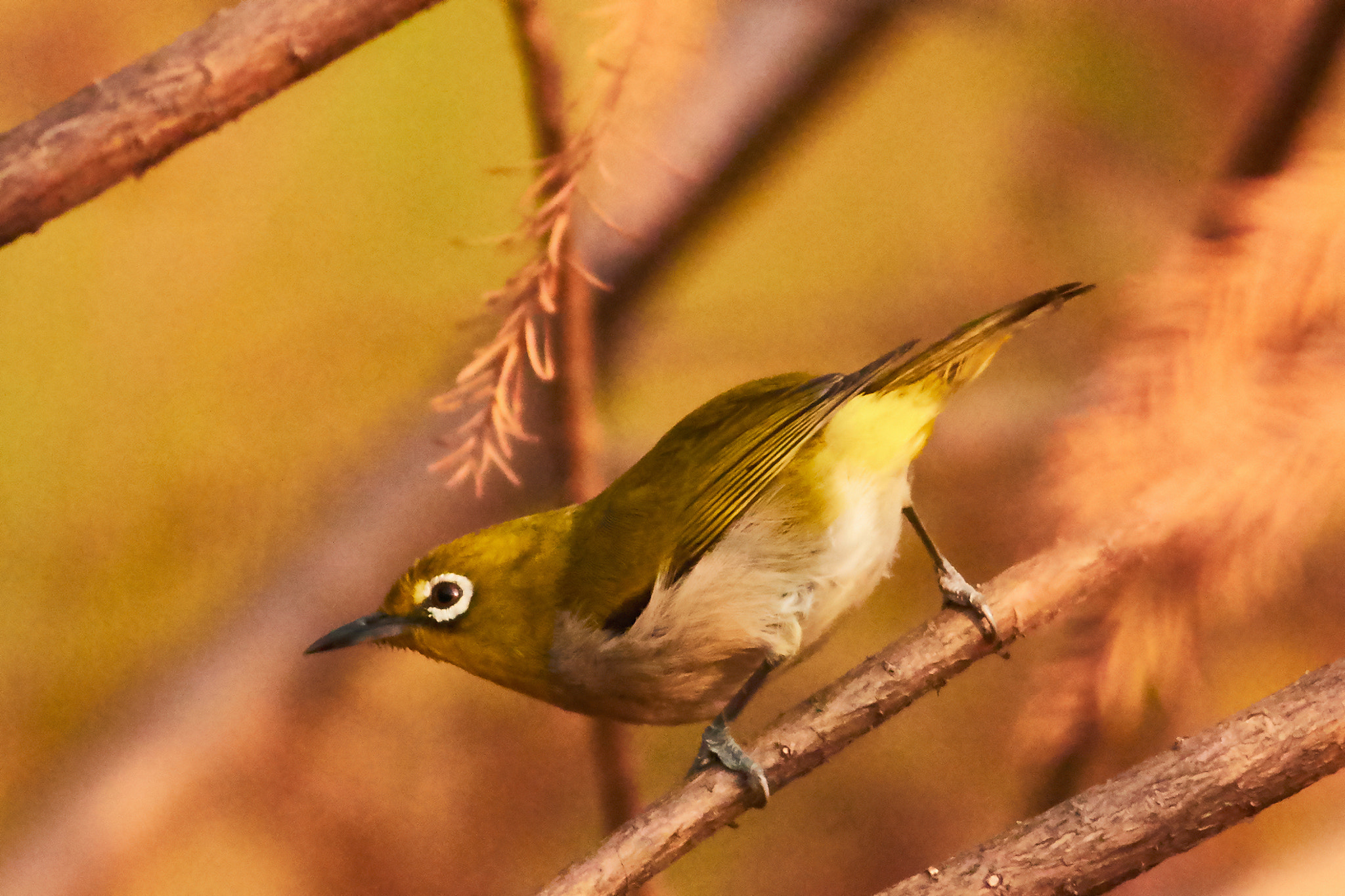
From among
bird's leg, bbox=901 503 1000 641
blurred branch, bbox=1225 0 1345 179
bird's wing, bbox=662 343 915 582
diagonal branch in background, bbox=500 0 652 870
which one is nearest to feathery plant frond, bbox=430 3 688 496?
diagonal branch in background, bbox=500 0 652 870

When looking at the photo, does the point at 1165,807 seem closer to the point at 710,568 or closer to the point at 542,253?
the point at 710,568

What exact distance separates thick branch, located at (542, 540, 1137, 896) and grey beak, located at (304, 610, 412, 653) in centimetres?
20

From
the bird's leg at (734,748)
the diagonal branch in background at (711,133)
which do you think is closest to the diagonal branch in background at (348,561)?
the diagonal branch in background at (711,133)

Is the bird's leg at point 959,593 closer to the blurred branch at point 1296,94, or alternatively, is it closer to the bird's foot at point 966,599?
the bird's foot at point 966,599

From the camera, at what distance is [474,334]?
2.16 ft

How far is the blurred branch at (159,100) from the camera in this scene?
1.44ft

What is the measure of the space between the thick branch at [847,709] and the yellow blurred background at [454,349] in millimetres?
43

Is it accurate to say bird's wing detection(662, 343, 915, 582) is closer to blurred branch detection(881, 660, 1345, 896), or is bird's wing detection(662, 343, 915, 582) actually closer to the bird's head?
the bird's head

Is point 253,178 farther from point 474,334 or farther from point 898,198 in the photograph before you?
point 898,198

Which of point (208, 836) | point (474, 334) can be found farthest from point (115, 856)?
point (474, 334)

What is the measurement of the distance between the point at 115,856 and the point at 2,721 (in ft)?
0.40

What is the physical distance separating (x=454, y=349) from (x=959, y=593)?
1.23ft

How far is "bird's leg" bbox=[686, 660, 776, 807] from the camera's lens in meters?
0.50

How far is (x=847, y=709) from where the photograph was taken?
0.51 m
